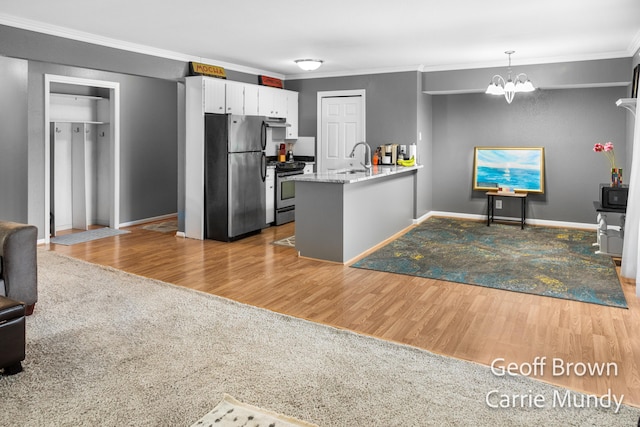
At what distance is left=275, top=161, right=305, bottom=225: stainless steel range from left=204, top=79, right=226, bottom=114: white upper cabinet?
1306 millimetres

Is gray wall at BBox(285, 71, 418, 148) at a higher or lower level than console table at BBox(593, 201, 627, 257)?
higher

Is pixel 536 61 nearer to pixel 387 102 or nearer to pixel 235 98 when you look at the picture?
pixel 387 102

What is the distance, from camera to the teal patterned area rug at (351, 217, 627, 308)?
14.5 feet

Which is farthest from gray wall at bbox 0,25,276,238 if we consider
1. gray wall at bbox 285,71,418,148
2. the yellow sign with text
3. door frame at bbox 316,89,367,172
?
gray wall at bbox 285,71,418,148

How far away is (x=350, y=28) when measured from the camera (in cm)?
504

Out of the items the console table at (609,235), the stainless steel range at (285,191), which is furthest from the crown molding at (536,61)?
the stainless steel range at (285,191)

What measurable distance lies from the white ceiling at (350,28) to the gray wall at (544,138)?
0.86m

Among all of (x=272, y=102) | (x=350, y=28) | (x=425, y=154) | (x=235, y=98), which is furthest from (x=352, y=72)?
(x=350, y=28)

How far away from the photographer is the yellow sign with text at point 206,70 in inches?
259

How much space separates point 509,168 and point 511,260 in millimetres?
2814

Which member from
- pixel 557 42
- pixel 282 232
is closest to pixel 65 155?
pixel 282 232

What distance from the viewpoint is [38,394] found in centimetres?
246

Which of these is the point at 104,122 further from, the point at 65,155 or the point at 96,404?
the point at 96,404

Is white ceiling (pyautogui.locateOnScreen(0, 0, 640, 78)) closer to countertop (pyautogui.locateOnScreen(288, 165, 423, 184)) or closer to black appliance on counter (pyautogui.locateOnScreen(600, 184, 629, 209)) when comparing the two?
countertop (pyautogui.locateOnScreen(288, 165, 423, 184))
